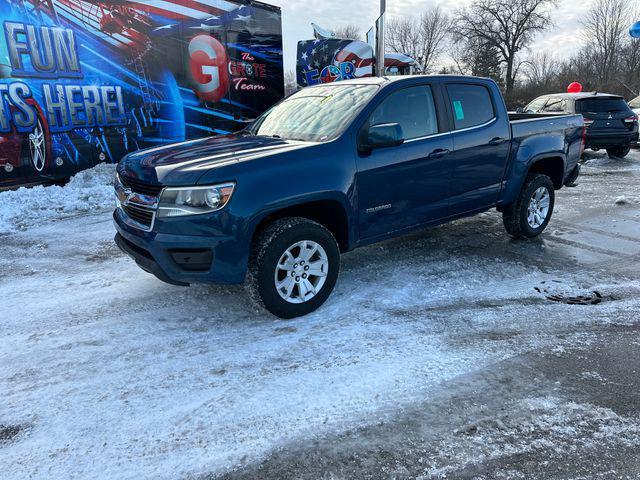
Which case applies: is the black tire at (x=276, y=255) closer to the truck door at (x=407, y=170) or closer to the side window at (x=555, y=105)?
the truck door at (x=407, y=170)

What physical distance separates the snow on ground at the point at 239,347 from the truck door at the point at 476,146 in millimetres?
718

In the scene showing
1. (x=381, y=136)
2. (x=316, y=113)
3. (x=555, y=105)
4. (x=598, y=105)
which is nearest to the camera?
(x=381, y=136)

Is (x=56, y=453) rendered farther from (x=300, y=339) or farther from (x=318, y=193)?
(x=318, y=193)

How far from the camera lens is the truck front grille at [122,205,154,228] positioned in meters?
3.65

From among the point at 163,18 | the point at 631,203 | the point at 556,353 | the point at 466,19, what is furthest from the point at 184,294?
the point at 466,19

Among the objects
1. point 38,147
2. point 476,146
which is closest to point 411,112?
point 476,146

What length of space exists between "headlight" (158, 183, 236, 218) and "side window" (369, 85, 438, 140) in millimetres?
1522

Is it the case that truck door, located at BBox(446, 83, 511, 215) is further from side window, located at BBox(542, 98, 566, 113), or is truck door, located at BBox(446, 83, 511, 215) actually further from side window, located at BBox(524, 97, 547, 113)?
side window, located at BBox(524, 97, 547, 113)

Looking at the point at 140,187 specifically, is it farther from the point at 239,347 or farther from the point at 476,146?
the point at 476,146

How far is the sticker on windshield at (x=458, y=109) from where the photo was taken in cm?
495

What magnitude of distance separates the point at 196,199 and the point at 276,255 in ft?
2.33

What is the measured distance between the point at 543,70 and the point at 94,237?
59622mm

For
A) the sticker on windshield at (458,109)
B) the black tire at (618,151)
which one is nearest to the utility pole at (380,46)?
the black tire at (618,151)

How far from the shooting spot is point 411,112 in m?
4.59
